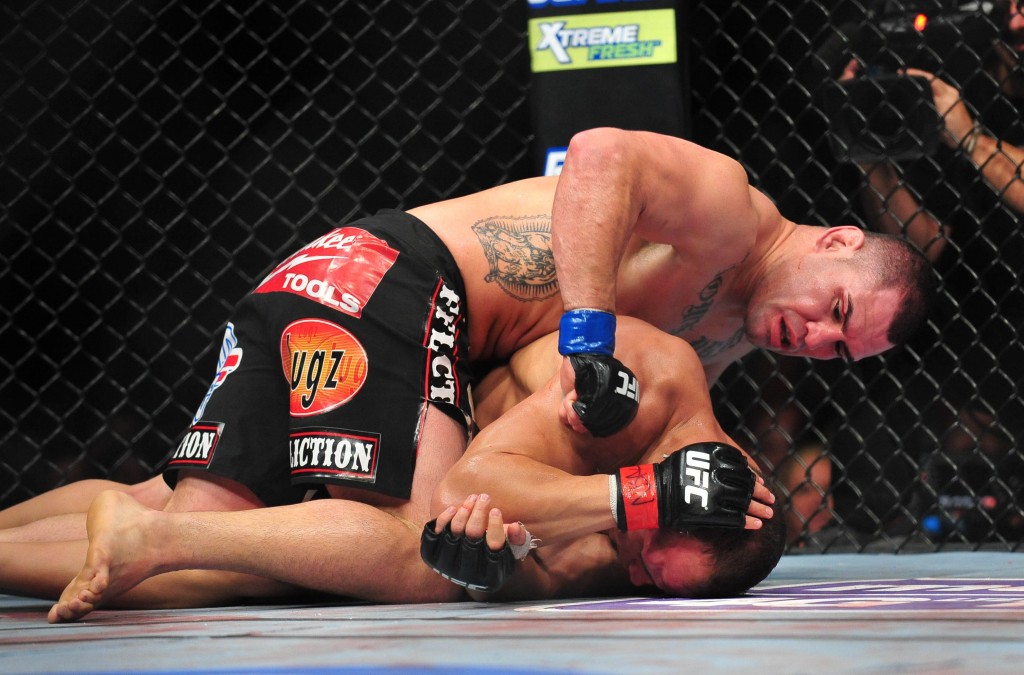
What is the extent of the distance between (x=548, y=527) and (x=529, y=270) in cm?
48

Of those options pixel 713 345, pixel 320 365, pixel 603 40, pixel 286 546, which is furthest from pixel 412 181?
pixel 286 546

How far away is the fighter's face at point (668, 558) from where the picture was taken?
122 cm

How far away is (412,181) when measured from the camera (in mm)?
2859

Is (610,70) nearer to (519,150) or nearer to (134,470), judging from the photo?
(519,150)

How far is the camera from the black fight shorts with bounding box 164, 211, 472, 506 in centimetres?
138

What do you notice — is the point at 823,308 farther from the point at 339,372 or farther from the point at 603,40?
the point at 603,40

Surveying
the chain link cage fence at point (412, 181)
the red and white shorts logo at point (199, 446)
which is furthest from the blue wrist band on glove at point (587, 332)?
the chain link cage fence at point (412, 181)

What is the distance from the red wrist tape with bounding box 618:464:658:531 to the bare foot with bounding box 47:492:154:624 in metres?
0.54

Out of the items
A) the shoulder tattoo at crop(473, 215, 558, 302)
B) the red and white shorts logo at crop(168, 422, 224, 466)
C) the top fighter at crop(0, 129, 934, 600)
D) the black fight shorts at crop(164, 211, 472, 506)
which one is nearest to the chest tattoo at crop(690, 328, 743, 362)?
the top fighter at crop(0, 129, 934, 600)

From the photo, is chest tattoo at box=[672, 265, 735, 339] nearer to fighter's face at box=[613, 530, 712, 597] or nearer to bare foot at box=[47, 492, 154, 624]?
fighter's face at box=[613, 530, 712, 597]

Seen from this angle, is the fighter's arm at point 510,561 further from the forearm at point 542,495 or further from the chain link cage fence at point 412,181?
the chain link cage fence at point 412,181

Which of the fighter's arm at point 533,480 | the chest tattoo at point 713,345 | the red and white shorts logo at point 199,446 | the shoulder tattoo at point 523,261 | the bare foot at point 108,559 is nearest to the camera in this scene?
the bare foot at point 108,559

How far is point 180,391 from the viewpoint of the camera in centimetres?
278

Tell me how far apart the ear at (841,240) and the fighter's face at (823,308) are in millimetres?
21
